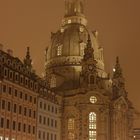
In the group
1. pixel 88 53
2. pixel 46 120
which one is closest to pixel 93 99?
pixel 88 53

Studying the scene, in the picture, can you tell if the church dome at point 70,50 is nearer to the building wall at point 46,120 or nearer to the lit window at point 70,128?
the lit window at point 70,128

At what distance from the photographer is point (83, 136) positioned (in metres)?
160

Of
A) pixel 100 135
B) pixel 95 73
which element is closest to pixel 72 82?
pixel 95 73

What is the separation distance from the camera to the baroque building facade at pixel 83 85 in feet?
536

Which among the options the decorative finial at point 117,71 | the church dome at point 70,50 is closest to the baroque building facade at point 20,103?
the church dome at point 70,50

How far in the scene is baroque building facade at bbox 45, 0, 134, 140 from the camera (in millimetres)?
163250

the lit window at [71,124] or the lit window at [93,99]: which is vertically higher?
the lit window at [93,99]

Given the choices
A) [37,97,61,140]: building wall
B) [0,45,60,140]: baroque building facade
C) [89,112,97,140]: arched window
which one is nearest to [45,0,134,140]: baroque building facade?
[89,112,97,140]: arched window

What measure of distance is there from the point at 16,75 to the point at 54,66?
84009 millimetres

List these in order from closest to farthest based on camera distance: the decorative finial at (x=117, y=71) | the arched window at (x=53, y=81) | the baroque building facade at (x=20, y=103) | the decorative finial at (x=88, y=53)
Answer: the baroque building facade at (x=20, y=103)
the decorative finial at (x=88, y=53)
the arched window at (x=53, y=81)
the decorative finial at (x=117, y=71)

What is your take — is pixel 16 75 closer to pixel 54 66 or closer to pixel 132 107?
pixel 54 66

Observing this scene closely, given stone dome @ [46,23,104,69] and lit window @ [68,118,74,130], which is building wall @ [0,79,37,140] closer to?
lit window @ [68,118,74,130]

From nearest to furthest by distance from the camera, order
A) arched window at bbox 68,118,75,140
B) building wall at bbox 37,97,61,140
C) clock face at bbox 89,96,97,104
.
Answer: building wall at bbox 37,97,61,140
arched window at bbox 68,118,75,140
clock face at bbox 89,96,97,104

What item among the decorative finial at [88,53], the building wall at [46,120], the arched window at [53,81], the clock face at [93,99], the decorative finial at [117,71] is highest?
the decorative finial at [88,53]
